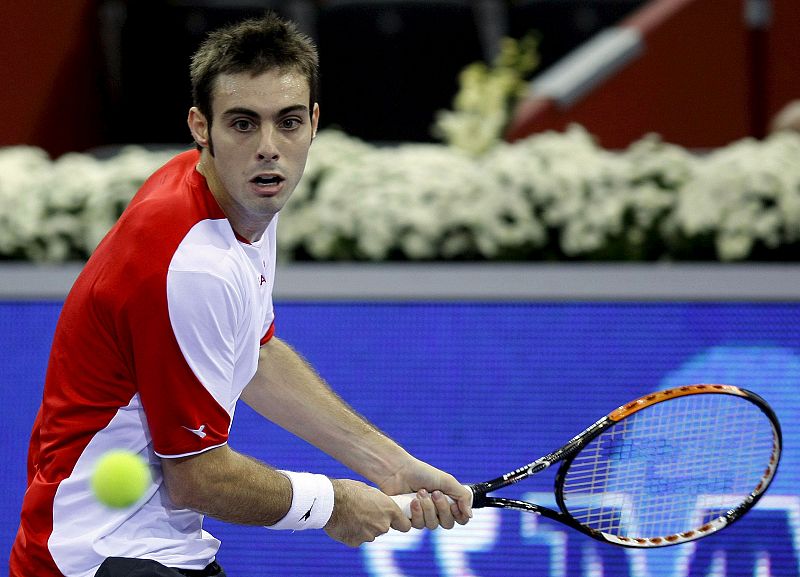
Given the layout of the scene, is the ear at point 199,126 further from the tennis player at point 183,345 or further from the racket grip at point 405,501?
the racket grip at point 405,501

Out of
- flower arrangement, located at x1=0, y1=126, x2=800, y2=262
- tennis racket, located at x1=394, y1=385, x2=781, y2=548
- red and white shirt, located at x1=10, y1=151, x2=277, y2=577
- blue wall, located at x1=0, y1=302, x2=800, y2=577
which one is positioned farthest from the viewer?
flower arrangement, located at x1=0, y1=126, x2=800, y2=262

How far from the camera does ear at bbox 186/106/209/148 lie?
220 cm

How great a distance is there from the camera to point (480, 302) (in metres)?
3.34

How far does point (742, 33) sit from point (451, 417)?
9.65ft

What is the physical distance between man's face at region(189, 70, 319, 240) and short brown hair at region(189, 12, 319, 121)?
14mm

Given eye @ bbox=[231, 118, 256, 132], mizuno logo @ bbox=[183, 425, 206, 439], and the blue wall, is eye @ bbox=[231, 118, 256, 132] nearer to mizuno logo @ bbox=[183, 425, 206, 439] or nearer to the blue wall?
mizuno logo @ bbox=[183, 425, 206, 439]

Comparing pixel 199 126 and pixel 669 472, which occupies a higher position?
pixel 199 126

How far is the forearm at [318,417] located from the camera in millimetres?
2684

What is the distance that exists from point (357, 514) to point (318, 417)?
0.33 metres

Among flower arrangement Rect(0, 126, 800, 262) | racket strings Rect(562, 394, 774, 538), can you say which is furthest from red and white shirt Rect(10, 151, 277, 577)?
flower arrangement Rect(0, 126, 800, 262)

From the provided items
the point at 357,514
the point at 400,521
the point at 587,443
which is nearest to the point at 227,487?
the point at 357,514

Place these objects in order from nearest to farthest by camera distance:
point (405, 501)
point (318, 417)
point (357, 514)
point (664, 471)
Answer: point (357, 514) → point (405, 501) → point (318, 417) → point (664, 471)

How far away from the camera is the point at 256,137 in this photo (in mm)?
2156

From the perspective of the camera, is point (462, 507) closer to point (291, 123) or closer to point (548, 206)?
point (291, 123)
